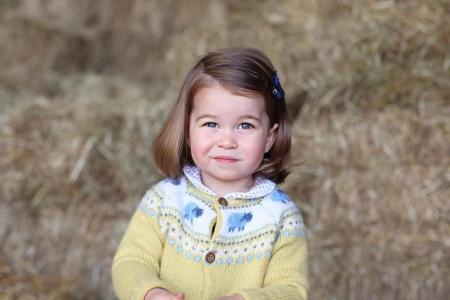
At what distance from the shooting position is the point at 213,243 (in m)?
2.19

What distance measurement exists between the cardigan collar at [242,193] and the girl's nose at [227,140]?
172mm

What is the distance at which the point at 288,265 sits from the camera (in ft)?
7.18

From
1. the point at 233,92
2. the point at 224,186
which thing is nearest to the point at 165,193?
the point at 224,186

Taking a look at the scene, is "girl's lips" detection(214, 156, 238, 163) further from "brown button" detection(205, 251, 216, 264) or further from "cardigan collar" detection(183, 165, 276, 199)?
"brown button" detection(205, 251, 216, 264)

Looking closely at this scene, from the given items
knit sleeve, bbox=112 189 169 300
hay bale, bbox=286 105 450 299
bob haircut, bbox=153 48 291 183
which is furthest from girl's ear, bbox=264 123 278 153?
hay bale, bbox=286 105 450 299

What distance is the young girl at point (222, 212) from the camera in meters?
2.16

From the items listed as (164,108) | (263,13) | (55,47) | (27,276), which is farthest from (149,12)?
(27,276)

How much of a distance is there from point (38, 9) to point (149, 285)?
408cm

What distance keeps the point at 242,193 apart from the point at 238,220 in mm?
85

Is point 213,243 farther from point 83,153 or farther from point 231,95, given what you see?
point 83,153

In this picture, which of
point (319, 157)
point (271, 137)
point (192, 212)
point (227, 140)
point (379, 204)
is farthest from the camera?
point (319, 157)

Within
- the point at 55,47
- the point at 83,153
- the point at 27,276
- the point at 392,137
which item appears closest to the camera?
the point at 27,276

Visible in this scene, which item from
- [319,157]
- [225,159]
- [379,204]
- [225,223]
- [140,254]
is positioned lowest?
[379,204]

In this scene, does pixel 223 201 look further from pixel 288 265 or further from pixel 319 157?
pixel 319 157
